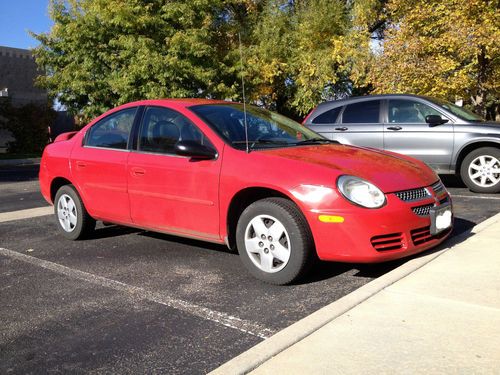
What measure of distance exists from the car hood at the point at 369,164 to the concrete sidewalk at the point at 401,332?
Result: 0.69 meters

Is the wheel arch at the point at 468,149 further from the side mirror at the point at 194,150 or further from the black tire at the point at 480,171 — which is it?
the side mirror at the point at 194,150

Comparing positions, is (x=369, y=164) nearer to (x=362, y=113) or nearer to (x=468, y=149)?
(x=468, y=149)

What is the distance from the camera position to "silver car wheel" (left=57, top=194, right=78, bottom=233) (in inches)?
235

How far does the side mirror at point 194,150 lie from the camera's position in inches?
174

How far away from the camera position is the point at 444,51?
→ 48.5ft

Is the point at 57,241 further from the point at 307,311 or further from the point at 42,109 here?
the point at 42,109

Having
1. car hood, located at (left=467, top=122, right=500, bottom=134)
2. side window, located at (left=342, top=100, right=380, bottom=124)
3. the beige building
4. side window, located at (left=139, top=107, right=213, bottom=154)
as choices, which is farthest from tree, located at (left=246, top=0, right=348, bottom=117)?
side window, located at (left=139, top=107, right=213, bottom=154)

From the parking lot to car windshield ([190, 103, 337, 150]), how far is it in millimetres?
1134

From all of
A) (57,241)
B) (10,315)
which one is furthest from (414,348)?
(57,241)

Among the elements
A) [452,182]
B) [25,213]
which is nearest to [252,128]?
[25,213]

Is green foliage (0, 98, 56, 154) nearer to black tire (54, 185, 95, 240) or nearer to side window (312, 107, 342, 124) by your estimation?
side window (312, 107, 342, 124)

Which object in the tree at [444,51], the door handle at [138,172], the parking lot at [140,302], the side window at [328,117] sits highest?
the tree at [444,51]

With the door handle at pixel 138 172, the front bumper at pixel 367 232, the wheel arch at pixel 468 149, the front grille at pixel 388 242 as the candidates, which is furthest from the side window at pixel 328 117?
the front grille at pixel 388 242

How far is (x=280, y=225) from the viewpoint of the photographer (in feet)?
13.3
